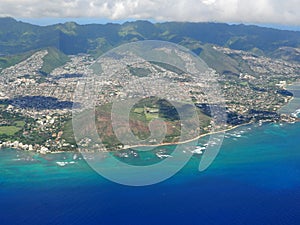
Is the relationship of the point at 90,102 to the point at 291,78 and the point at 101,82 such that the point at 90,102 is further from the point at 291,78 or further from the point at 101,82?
the point at 291,78

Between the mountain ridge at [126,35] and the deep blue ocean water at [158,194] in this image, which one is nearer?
the deep blue ocean water at [158,194]

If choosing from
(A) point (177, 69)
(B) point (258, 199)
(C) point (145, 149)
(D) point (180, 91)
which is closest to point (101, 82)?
(D) point (180, 91)

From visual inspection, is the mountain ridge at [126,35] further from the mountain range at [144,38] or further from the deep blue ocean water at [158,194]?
the deep blue ocean water at [158,194]

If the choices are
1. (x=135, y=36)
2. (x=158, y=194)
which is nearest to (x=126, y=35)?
(x=135, y=36)

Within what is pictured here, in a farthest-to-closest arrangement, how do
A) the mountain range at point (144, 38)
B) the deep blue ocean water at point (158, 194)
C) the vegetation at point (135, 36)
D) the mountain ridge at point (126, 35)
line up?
the mountain ridge at point (126, 35) → the vegetation at point (135, 36) → the mountain range at point (144, 38) → the deep blue ocean water at point (158, 194)

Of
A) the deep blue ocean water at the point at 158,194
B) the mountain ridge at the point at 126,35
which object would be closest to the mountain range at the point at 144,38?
the mountain ridge at the point at 126,35

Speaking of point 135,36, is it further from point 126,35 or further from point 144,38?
point 126,35

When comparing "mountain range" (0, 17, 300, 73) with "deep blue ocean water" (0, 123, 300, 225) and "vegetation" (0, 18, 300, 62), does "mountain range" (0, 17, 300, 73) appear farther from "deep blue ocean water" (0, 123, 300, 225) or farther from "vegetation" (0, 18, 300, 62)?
"deep blue ocean water" (0, 123, 300, 225)

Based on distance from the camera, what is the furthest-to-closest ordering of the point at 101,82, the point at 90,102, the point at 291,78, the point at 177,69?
1. the point at 291,78
2. the point at 177,69
3. the point at 101,82
4. the point at 90,102
